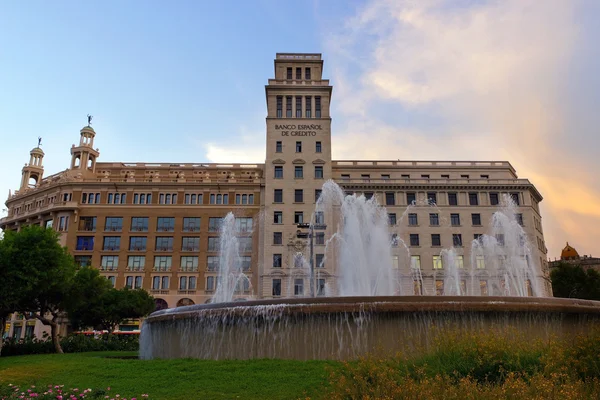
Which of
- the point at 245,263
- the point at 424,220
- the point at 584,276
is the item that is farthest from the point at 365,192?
the point at 584,276

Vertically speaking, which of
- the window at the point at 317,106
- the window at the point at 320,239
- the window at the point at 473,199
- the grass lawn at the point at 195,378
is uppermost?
the window at the point at 317,106

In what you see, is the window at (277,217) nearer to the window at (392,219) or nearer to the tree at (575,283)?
the window at (392,219)

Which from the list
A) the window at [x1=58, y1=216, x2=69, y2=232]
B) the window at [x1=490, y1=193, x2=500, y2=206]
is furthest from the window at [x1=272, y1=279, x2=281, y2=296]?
the window at [x1=58, y1=216, x2=69, y2=232]

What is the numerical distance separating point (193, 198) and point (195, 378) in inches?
2056

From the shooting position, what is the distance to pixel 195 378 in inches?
443

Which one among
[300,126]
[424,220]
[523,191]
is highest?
[300,126]

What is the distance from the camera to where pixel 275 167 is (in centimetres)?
5819

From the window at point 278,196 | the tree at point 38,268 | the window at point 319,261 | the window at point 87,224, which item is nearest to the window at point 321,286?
the window at point 319,261

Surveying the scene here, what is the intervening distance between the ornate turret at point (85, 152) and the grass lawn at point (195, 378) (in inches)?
2306

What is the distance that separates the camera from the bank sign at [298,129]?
59.2 metres

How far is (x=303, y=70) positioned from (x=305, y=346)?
174 feet

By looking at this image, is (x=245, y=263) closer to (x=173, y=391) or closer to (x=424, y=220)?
(x=424, y=220)

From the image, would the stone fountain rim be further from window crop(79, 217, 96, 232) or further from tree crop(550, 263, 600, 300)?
window crop(79, 217, 96, 232)

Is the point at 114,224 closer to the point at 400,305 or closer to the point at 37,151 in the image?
the point at 37,151
